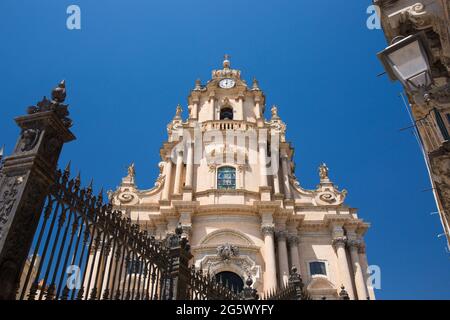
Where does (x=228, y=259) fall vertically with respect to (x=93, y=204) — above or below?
above

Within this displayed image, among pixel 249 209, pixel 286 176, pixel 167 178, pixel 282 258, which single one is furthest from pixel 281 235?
pixel 167 178

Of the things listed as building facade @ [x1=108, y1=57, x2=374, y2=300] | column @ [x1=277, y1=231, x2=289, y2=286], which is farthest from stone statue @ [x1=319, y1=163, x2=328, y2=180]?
column @ [x1=277, y1=231, x2=289, y2=286]

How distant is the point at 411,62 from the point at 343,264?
Answer: 1720cm

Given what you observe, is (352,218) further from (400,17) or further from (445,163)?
(445,163)

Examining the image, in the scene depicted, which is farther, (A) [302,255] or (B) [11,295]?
(A) [302,255]

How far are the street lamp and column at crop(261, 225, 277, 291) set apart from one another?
15.2 meters

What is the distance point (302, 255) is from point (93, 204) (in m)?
19.4

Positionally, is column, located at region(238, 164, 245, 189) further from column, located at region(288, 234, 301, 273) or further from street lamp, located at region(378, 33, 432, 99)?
street lamp, located at region(378, 33, 432, 99)

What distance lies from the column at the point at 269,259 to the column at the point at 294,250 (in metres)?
1.54

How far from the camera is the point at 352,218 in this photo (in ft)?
78.2

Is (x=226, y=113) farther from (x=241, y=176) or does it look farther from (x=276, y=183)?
(x=276, y=183)

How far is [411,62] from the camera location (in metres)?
6.60
